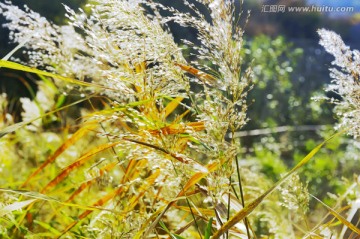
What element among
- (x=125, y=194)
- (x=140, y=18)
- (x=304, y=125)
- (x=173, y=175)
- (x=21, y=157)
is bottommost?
(x=304, y=125)

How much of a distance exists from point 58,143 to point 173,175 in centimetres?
180

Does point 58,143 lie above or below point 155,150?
below

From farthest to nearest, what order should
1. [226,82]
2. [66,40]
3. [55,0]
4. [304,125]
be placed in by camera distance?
[55,0]
[304,125]
[66,40]
[226,82]

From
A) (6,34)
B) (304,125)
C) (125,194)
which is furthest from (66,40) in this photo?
(6,34)

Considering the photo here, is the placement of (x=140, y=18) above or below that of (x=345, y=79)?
above

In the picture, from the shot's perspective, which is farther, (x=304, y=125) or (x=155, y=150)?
(x=304, y=125)

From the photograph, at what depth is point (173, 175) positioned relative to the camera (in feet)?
4.01

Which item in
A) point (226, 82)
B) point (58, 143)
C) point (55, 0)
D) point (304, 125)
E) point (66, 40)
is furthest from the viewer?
point (55, 0)

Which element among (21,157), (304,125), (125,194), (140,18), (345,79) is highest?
(140,18)

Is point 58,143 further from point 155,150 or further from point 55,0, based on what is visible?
point 55,0

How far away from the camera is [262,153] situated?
4848mm

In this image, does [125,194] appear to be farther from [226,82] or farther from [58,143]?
[58,143]

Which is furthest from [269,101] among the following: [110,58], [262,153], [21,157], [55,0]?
[110,58]

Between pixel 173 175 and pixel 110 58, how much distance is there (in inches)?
11.6
